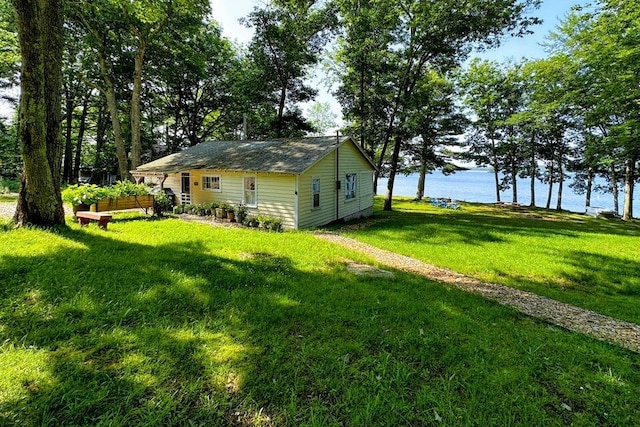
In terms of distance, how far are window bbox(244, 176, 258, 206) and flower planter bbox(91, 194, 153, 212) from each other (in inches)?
157

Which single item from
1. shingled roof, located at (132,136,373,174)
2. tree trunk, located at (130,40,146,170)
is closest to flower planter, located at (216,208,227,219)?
shingled roof, located at (132,136,373,174)

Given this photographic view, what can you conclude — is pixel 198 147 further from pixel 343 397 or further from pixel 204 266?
pixel 343 397

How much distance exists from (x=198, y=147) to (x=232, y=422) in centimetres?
1985

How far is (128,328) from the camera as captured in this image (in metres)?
3.56

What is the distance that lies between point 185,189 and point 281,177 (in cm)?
678

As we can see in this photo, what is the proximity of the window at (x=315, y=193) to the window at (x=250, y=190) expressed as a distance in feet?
9.09

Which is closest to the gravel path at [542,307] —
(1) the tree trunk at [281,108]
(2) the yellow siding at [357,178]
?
(2) the yellow siding at [357,178]

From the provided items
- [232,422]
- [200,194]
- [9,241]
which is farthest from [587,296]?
[200,194]

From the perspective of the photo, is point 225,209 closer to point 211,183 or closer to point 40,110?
point 211,183

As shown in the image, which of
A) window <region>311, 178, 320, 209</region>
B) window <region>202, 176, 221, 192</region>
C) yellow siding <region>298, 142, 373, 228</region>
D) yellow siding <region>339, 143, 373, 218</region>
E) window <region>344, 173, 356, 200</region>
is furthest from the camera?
window <region>344, 173, 356, 200</region>

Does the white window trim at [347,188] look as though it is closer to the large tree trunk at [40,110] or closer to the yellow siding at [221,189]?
the yellow siding at [221,189]

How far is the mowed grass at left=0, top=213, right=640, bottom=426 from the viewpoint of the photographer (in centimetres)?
254

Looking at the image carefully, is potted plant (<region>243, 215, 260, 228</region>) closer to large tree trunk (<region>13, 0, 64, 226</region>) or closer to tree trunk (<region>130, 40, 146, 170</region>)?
large tree trunk (<region>13, 0, 64, 226</region>)

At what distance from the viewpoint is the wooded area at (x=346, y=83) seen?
14352 millimetres
